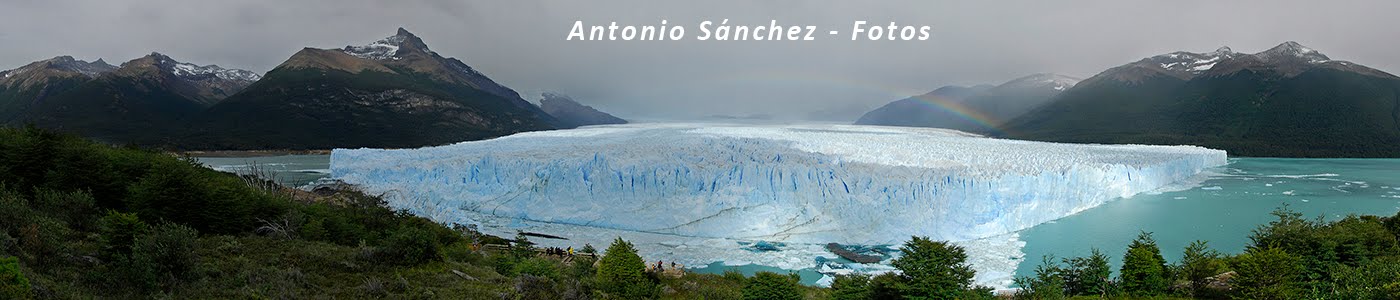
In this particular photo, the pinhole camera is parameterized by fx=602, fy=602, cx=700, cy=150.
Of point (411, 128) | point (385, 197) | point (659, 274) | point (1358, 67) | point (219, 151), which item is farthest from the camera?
point (1358, 67)

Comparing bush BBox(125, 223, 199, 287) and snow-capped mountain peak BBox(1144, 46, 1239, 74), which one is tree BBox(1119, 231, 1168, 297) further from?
snow-capped mountain peak BBox(1144, 46, 1239, 74)

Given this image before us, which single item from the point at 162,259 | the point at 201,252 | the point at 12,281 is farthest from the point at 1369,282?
the point at 201,252

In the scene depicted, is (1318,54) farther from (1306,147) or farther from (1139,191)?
(1139,191)

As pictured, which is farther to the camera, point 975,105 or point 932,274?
point 975,105

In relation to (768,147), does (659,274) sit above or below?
below

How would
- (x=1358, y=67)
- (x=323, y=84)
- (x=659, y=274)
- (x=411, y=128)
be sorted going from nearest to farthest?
(x=659, y=274) → (x=411, y=128) → (x=323, y=84) → (x=1358, y=67)

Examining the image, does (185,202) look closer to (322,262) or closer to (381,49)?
(322,262)

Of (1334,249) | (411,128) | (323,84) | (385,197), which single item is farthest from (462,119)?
(1334,249)

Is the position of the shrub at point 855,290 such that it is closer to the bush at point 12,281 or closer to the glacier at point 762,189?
the glacier at point 762,189
